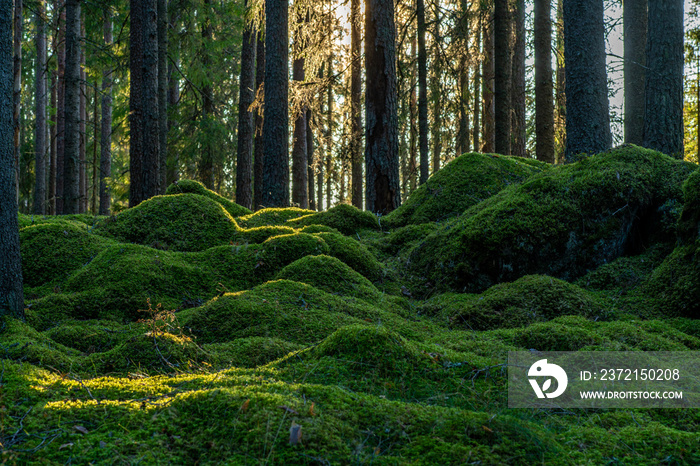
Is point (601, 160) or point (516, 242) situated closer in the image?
point (516, 242)

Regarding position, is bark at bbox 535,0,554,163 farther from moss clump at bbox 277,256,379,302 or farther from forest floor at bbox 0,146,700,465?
moss clump at bbox 277,256,379,302

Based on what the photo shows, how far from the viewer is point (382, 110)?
898cm

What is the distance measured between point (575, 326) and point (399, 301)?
1850 millimetres

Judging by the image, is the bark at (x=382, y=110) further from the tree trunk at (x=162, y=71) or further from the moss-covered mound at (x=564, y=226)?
the tree trunk at (x=162, y=71)

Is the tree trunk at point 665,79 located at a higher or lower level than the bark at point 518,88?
lower

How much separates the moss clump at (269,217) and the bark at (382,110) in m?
1.72

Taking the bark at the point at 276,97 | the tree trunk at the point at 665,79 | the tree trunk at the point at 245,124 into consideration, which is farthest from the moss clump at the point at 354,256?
the tree trunk at the point at 245,124

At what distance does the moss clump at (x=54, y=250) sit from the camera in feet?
17.6

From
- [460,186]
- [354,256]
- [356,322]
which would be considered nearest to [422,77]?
[460,186]

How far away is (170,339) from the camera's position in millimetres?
3123

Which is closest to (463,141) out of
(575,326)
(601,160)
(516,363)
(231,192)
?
(601,160)

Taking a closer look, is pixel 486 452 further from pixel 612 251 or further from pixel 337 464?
pixel 612 251

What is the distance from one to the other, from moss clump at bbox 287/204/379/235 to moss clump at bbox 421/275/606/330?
294 cm

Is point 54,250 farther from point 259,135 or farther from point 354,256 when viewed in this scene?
point 259,135
